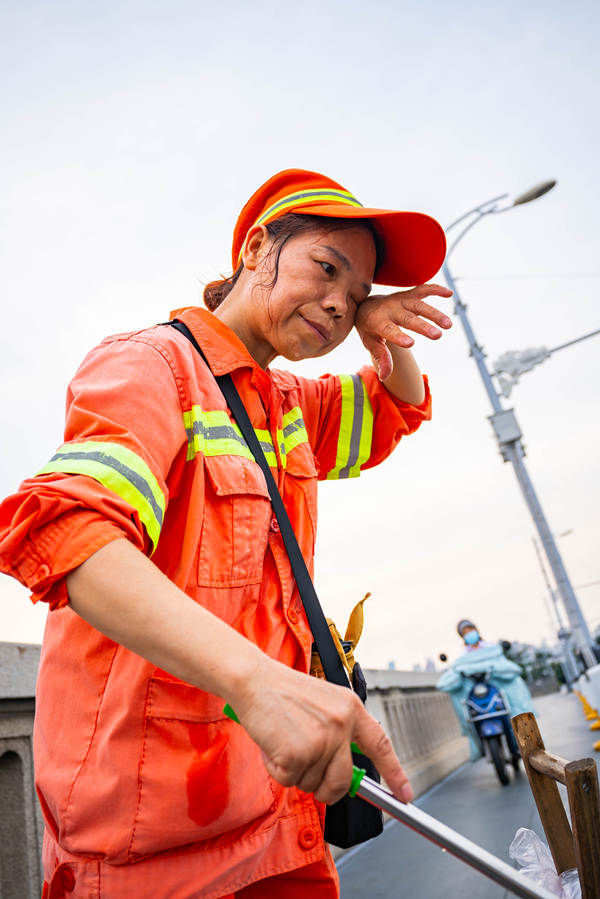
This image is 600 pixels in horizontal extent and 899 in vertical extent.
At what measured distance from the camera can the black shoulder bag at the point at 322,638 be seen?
141 centimetres

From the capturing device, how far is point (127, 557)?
0.96 meters

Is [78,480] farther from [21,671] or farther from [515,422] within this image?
[515,422]

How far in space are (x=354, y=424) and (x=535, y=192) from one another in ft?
27.5

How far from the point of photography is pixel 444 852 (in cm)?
435

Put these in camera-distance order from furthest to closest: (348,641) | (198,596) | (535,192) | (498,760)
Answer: (535,192) < (498,760) < (348,641) < (198,596)

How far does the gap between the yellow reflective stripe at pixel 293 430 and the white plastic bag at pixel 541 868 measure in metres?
1.15

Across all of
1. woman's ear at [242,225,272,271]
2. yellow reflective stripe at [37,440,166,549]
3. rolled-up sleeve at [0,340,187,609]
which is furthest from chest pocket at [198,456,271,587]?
woman's ear at [242,225,272,271]

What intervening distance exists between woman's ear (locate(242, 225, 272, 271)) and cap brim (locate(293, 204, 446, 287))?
14 centimetres

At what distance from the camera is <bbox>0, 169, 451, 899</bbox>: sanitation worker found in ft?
3.03

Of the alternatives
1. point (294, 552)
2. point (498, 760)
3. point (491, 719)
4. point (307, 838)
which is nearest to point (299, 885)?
point (307, 838)

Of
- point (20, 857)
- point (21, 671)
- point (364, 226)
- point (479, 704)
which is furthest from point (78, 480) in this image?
point (479, 704)

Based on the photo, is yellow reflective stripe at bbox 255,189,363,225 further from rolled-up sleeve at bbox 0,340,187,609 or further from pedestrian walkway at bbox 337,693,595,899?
pedestrian walkway at bbox 337,693,595,899

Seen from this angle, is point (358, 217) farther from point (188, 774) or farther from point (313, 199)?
point (188, 774)

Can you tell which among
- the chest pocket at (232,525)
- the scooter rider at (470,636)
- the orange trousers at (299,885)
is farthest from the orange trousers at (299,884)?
the scooter rider at (470,636)
